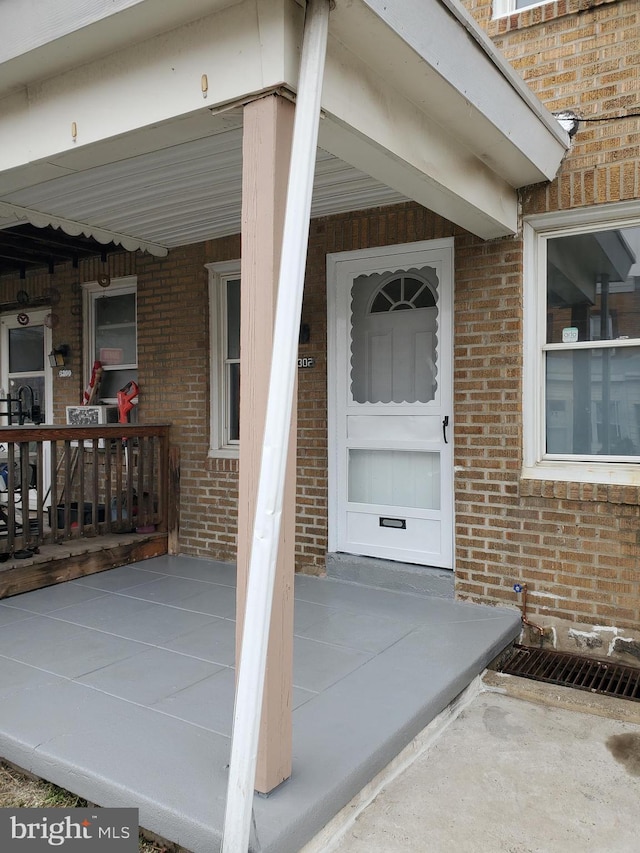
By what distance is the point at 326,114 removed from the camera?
87.2 inches

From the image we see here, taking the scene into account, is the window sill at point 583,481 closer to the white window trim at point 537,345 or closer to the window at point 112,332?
the white window trim at point 537,345

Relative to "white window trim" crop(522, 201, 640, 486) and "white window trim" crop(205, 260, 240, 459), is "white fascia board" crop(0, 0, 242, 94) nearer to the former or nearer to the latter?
"white window trim" crop(522, 201, 640, 486)

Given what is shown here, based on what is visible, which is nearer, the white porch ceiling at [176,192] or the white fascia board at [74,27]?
the white fascia board at [74,27]

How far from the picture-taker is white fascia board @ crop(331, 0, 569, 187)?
2.16 meters

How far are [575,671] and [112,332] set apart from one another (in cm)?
480

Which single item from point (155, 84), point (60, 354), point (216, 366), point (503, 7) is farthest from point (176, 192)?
point (60, 354)

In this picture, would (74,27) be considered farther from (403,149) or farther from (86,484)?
(86,484)

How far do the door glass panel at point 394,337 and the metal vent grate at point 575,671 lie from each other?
1689 millimetres

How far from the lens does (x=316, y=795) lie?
208 centimetres

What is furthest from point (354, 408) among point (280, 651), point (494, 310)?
point (280, 651)

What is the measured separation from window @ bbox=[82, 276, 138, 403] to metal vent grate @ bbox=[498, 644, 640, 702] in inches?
158

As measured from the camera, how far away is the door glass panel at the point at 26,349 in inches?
269

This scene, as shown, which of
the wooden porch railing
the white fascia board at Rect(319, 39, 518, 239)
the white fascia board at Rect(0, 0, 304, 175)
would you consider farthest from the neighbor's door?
the white fascia board at Rect(319, 39, 518, 239)

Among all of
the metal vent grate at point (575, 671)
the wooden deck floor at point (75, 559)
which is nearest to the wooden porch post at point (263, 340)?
the metal vent grate at point (575, 671)
